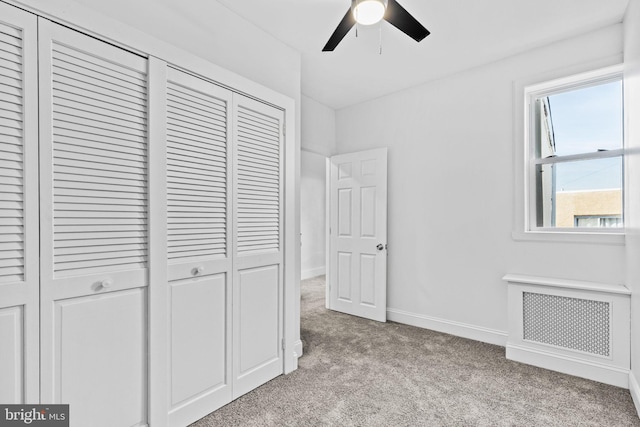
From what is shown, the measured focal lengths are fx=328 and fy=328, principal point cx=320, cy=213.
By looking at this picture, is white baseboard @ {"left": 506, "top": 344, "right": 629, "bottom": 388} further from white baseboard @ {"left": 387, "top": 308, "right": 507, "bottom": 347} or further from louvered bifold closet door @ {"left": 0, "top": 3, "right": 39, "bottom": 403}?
louvered bifold closet door @ {"left": 0, "top": 3, "right": 39, "bottom": 403}

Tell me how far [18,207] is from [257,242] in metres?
1.30

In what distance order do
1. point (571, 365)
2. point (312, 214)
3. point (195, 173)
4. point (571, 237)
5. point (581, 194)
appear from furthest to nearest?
point (312, 214) < point (581, 194) < point (571, 237) < point (571, 365) < point (195, 173)

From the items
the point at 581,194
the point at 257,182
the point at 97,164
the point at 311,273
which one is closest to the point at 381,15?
the point at 257,182

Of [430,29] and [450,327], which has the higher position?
[430,29]

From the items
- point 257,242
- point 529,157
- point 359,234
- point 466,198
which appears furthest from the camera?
point 359,234

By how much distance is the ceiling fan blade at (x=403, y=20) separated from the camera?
166 cm

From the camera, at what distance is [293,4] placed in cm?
227

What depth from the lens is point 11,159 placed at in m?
1.31

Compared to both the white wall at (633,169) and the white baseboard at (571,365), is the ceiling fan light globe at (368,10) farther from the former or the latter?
the white baseboard at (571,365)

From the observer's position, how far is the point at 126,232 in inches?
65.3

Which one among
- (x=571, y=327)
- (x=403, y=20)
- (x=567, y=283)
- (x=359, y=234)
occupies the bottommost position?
(x=571, y=327)

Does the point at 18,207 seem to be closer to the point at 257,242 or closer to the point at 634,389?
the point at 257,242

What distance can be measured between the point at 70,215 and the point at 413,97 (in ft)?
10.9

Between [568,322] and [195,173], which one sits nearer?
[195,173]
